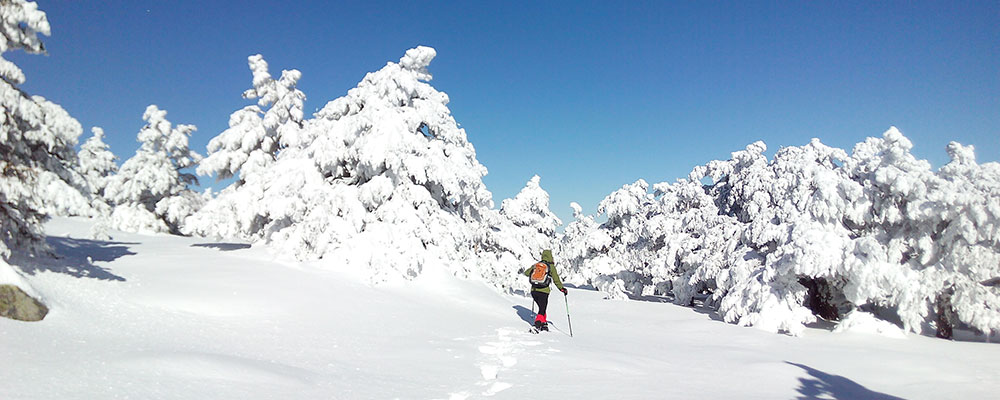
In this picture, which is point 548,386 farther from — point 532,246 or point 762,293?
point 532,246

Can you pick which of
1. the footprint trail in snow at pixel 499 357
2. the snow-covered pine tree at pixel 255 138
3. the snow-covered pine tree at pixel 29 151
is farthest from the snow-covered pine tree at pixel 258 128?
the footprint trail in snow at pixel 499 357

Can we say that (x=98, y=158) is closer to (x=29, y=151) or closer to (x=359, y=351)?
(x=29, y=151)

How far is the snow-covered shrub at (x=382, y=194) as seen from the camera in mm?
15602

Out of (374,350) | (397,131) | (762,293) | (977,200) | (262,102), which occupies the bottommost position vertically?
(374,350)

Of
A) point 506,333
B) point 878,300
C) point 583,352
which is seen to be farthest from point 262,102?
point 878,300

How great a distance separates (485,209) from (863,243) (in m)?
13.4

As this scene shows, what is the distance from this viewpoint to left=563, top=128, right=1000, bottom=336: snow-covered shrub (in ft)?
39.7

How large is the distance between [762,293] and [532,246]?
38.8 ft

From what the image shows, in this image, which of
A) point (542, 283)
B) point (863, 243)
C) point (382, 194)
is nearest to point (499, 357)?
point (542, 283)

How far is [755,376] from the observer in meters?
7.37

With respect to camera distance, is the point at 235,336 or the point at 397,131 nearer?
the point at 235,336

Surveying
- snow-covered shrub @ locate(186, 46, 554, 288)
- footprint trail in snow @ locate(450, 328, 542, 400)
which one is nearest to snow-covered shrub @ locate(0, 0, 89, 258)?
footprint trail in snow @ locate(450, 328, 542, 400)

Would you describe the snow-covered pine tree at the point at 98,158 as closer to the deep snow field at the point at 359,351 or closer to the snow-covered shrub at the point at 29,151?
the deep snow field at the point at 359,351

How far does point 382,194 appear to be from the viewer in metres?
15.9
